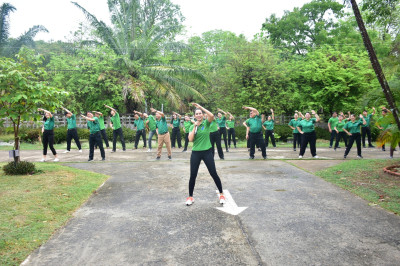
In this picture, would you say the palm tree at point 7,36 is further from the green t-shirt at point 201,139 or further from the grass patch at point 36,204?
the green t-shirt at point 201,139

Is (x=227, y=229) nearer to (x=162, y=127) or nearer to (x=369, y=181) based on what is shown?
(x=369, y=181)

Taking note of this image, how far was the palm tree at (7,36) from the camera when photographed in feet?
80.8

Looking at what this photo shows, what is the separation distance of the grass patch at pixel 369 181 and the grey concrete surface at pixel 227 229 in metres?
0.35

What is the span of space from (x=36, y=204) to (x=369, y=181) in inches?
290

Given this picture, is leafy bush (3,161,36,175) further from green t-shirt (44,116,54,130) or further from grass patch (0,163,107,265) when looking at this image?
green t-shirt (44,116,54,130)

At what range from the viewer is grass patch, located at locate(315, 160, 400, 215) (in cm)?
583

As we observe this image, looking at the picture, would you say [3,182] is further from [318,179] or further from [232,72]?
[232,72]

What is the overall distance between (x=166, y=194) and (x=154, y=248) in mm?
2658

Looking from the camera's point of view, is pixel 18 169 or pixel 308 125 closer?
pixel 18 169

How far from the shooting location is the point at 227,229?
436 centimetres

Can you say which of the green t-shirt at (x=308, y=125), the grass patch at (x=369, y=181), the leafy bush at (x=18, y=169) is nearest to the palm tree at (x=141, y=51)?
the green t-shirt at (x=308, y=125)

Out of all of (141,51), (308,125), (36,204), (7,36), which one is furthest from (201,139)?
(7,36)

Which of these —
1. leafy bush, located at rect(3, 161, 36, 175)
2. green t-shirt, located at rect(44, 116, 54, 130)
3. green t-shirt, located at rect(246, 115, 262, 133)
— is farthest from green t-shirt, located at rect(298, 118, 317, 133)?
green t-shirt, located at rect(44, 116, 54, 130)

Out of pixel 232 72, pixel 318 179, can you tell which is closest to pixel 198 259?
pixel 318 179
